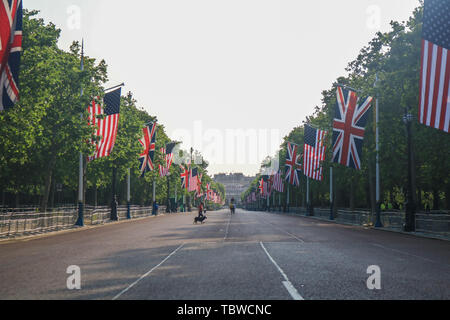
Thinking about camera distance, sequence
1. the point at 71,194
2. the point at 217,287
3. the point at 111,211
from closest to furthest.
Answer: the point at 217,287, the point at 111,211, the point at 71,194

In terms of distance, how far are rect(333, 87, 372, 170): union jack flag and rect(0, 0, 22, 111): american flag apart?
21586mm

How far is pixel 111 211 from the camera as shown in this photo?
47188 millimetres

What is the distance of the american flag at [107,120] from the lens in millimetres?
32781

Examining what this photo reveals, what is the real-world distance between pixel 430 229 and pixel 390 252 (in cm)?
1200

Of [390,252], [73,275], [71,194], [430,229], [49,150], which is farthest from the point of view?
[71,194]

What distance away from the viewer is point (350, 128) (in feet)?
111

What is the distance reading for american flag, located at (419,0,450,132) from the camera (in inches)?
770

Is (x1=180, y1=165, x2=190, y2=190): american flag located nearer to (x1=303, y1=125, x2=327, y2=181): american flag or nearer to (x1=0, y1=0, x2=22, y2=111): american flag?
(x1=303, y1=125, x2=327, y2=181): american flag

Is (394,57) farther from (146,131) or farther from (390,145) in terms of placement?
(146,131)

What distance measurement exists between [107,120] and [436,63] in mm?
20603

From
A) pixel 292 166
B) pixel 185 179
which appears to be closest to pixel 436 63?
pixel 292 166

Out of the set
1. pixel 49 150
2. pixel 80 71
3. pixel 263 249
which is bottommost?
pixel 263 249

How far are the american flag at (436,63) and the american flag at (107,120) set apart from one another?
19854 mm
